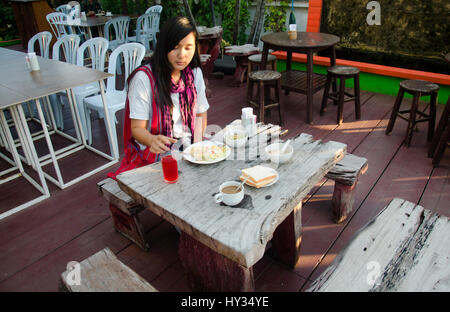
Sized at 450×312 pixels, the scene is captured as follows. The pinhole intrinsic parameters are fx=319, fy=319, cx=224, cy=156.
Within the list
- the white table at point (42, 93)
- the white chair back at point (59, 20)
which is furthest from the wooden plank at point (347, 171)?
the white chair back at point (59, 20)

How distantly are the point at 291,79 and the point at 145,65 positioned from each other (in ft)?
8.76

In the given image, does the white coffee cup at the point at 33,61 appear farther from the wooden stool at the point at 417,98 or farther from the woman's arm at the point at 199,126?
the wooden stool at the point at 417,98

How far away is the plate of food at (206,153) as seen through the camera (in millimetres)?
1680

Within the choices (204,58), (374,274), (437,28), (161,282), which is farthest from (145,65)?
(437,28)

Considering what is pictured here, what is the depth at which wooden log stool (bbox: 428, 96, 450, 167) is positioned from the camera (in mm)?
2736

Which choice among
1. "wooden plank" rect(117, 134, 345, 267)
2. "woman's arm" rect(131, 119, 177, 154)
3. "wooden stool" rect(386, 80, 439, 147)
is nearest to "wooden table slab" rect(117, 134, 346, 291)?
"wooden plank" rect(117, 134, 345, 267)

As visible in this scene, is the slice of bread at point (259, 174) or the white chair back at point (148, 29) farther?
the white chair back at point (148, 29)

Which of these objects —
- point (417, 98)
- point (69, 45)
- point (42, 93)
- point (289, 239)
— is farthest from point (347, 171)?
point (69, 45)

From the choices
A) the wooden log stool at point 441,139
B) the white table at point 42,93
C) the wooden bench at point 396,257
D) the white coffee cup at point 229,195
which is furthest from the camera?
the wooden log stool at point 441,139

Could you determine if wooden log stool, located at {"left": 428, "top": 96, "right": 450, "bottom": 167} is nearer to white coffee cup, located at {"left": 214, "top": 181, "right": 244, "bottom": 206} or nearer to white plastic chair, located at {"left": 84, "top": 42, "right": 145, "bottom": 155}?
white coffee cup, located at {"left": 214, "top": 181, "right": 244, "bottom": 206}

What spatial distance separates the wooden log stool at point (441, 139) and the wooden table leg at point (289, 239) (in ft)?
5.67

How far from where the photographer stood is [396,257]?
131 cm

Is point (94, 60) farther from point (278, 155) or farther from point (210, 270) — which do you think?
point (210, 270)

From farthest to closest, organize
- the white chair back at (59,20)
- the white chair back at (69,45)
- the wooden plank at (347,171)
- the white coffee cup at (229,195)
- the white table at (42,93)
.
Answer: the white chair back at (59,20), the white chair back at (69,45), the white table at (42,93), the wooden plank at (347,171), the white coffee cup at (229,195)
